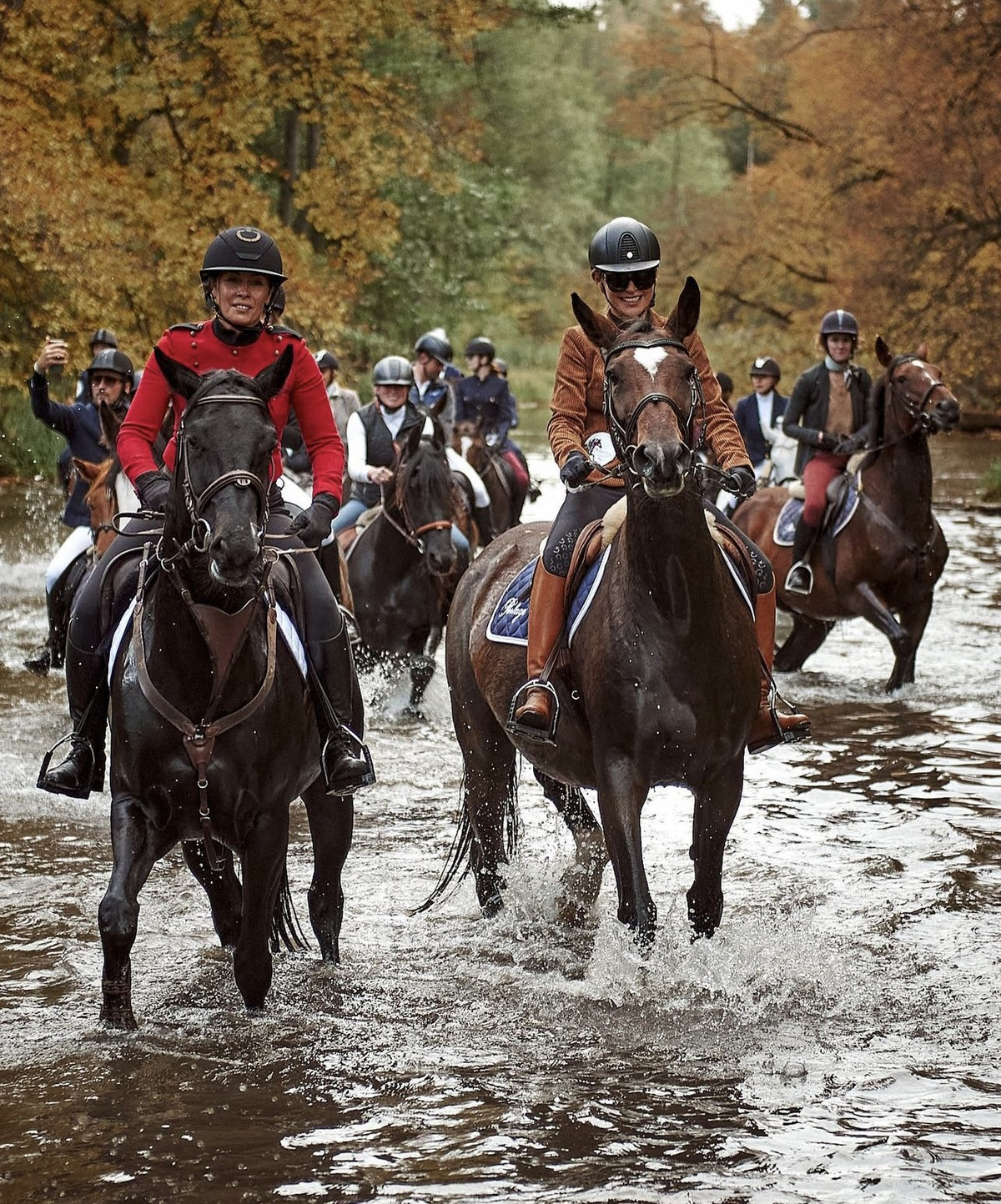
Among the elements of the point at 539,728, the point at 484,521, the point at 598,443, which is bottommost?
the point at 539,728

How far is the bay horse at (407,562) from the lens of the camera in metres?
13.6

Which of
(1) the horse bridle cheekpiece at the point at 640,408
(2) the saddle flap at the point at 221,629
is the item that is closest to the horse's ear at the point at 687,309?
(1) the horse bridle cheekpiece at the point at 640,408

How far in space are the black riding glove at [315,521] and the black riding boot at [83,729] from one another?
1.04 meters

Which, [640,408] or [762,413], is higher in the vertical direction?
[762,413]

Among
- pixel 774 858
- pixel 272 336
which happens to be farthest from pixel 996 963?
pixel 272 336

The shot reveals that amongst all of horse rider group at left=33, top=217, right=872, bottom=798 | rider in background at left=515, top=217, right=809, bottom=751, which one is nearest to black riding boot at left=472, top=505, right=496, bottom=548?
horse rider group at left=33, top=217, right=872, bottom=798

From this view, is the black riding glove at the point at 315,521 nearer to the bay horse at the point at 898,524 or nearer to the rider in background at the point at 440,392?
the bay horse at the point at 898,524

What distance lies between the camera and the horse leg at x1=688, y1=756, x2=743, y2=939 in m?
6.77

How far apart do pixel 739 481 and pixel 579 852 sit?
2.90 meters

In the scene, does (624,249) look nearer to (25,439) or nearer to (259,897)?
(259,897)

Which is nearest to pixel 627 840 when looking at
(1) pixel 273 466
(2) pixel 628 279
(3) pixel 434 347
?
(1) pixel 273 466

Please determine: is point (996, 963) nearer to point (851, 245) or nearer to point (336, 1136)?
point (336, 1136)

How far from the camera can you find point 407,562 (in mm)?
13750

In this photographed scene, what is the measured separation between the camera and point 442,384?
17312mm
